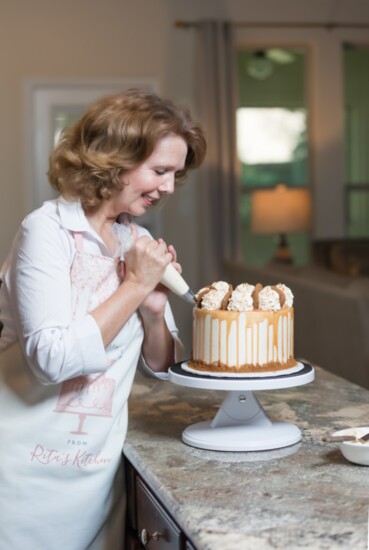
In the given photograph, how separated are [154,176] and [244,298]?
0.29m

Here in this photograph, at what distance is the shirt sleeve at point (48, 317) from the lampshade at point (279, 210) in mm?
5507

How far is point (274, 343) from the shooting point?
5.61ft

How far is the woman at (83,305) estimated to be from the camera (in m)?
1.67

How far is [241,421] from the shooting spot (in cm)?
178

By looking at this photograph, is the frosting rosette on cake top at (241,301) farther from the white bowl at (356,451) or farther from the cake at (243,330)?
the white bowl at (356,451)

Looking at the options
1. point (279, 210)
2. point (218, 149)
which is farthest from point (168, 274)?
point (218, 149)

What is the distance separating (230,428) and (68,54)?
228 inches

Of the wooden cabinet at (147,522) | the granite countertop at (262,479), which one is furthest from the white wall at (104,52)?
the wooden cabinet at (147,522)

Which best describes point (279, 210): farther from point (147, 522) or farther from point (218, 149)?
point (147, 522)

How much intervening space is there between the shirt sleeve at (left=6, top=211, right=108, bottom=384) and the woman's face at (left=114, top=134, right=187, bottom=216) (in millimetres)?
180

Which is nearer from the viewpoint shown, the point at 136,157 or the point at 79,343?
the point at 79,343

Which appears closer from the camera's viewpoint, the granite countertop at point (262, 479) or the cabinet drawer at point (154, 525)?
the granite countertop at point (262, 479)

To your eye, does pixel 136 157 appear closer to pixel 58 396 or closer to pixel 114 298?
pixel 114 298

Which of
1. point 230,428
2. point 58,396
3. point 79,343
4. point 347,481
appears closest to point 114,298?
point 79,343
